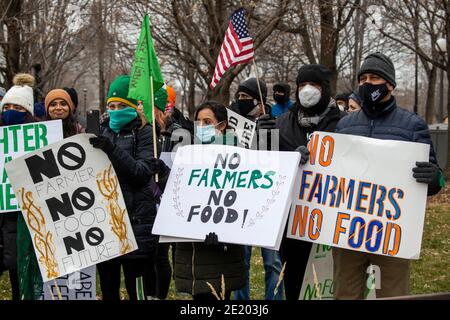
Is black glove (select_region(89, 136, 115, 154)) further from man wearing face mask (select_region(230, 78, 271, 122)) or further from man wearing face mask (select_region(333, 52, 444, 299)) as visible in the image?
man wearing face mask (select_region(230, 78, 271, 122))

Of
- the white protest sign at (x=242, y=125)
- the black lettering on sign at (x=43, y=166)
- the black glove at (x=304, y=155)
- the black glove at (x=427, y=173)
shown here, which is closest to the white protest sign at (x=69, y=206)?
the black lettering on sign at (x=43, y=166)

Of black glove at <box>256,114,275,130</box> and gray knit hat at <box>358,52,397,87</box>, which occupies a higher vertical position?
gray knit hat at <box>358,52,397,87</box>

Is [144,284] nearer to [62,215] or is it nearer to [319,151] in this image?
[62,215]

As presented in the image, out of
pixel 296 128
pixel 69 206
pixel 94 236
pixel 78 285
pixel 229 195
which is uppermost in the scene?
pixel 296 128

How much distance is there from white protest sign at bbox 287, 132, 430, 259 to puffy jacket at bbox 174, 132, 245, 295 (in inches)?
17.7

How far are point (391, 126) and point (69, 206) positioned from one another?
7.29ft

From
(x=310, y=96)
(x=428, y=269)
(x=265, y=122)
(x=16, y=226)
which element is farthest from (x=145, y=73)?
(x=428, y=269)

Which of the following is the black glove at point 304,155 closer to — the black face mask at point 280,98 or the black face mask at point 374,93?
the black face mask at point 374,93

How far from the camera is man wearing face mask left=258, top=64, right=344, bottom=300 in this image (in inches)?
196

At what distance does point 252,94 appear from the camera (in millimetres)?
6445

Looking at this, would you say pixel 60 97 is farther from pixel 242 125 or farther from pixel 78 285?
pixel 242 125

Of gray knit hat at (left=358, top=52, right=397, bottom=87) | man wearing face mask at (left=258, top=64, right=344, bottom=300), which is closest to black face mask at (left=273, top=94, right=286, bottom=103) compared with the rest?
man wearing face mask at (left=258, top=64, right=344, bottom=300)

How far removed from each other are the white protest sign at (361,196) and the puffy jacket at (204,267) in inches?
17.7

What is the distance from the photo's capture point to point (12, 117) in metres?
5.39
